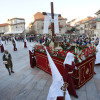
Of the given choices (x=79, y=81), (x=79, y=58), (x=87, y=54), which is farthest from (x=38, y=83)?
(x=87, y=54)

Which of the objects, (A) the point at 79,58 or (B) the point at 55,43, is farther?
(B) the point at 55,43

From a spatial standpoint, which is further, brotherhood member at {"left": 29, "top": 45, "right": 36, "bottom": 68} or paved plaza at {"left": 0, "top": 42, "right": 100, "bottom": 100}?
brotherhood member at {"left": 29, "top": 45, "right": 36, "bottom": 68}

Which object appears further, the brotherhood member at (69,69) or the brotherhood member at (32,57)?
the brotherhood member at (32,57)

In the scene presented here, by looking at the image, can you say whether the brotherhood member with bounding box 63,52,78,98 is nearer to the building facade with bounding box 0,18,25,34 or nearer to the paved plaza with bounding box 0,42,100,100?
the paved plaza with bounding box 0,42,100,100

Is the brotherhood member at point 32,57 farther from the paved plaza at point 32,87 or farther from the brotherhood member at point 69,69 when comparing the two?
the brotherhood member at point 69,69

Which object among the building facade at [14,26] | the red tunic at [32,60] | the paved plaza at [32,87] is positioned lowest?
the paved plaza at [32,87]

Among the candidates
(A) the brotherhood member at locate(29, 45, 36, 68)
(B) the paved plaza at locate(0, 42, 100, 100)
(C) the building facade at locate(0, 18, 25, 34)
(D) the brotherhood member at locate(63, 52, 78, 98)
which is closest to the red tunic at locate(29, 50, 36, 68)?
(A) the brotherhood member at locate(29, 45, 36, 68)

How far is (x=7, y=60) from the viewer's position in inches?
234

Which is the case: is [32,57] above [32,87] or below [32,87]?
above

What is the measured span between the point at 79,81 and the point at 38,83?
212 cm

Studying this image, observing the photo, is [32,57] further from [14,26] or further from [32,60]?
[14,26]

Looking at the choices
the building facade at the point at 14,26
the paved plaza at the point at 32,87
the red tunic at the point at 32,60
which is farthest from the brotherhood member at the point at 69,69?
the building facade at the point at 14,26

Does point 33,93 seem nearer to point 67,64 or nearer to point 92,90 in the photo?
point 67,64

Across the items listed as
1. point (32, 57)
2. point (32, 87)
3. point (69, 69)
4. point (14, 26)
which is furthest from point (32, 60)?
point (14, 26)
